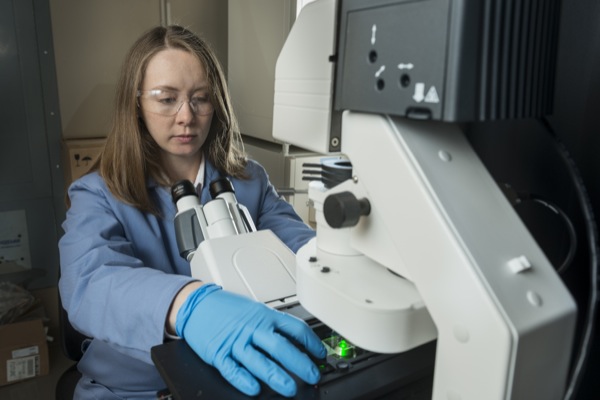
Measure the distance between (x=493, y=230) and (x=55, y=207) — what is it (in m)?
2.21

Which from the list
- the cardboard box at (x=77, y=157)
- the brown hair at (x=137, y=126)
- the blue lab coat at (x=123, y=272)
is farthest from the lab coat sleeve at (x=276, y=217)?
the cardboard box at (x=77, y=157)

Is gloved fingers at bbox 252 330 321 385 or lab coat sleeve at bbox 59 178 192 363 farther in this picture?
lab coat sleeve at bbox 59 178 192 363

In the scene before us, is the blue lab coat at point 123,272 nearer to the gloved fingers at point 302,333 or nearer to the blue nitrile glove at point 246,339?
the blue nitrile glove at point 246,339

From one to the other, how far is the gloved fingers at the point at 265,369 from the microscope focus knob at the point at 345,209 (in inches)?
9.0

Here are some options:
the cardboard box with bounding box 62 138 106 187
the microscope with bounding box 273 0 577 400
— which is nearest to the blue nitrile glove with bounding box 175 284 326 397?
the microscope with bounding box 273 0 577 400

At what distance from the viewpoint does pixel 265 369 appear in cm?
64

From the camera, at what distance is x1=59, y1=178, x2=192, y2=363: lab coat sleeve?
83 cm

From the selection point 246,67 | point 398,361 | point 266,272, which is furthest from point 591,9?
point 246,67

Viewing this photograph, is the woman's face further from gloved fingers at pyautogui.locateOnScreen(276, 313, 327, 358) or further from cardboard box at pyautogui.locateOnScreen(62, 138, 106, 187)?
cardboard box at pyautogui.locateOnScreen(62, 138, 106, 187)

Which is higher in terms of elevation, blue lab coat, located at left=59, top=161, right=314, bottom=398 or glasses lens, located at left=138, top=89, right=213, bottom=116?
glasses lens, located at left=138, top=89, right=213, bottom=116

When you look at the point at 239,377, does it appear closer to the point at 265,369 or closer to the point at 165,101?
the point at 265,369

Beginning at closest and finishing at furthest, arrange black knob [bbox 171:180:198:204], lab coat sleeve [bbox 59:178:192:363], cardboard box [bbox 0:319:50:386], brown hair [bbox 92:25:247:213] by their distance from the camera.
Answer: lab coat sleeve [bbox 59:178:192:363] → black knob [bbox 171:180:198:204] → brown hair [bbox 92:25:247:213] → cardboard box [bbox 0:319:50:386]

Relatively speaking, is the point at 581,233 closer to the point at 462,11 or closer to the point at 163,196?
the point at 462,11

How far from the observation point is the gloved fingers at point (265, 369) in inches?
24.1
